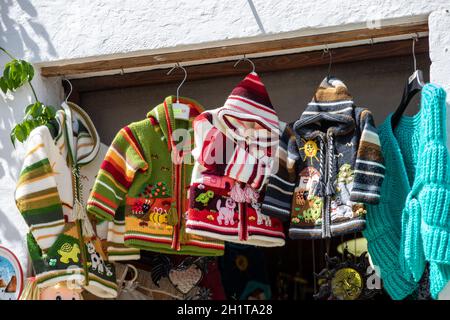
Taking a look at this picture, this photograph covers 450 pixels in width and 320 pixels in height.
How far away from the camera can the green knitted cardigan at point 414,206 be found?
336cm

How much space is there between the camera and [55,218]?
3.88 meters

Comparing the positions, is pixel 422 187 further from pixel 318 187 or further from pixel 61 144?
pixel 61 144

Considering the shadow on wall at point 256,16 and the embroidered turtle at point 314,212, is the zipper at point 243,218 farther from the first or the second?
the shadow on wall at point 256,16

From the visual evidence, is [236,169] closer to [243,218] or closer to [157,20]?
[243,218]

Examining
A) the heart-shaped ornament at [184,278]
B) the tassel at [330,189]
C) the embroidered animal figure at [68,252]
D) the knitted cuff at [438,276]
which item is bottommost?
the knitted cuff at [438,276]

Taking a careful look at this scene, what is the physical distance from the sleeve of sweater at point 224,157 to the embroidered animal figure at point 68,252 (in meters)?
0.68

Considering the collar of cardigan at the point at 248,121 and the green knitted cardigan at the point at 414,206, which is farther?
the collar of cardigan at the point at 248,121

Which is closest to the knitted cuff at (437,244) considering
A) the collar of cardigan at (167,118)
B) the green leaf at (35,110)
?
the collar of cardigan at (167,118)

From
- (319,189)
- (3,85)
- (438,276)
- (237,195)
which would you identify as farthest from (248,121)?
(3,85)

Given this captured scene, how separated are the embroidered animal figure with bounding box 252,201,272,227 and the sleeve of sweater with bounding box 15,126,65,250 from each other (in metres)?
0.85

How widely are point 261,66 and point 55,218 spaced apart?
1.20m

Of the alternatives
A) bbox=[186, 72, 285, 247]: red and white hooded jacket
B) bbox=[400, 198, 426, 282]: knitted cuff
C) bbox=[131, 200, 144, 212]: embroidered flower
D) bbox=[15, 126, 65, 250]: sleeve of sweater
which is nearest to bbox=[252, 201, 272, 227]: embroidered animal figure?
bbox=[186, 72, 285, 247]: red and white hooded jacket

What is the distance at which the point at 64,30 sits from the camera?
4.18 meters

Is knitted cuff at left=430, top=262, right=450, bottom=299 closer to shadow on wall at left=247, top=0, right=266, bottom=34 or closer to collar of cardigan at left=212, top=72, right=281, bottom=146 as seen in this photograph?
collar of cardigan at left=212, top=72, right=281, bottom=146
